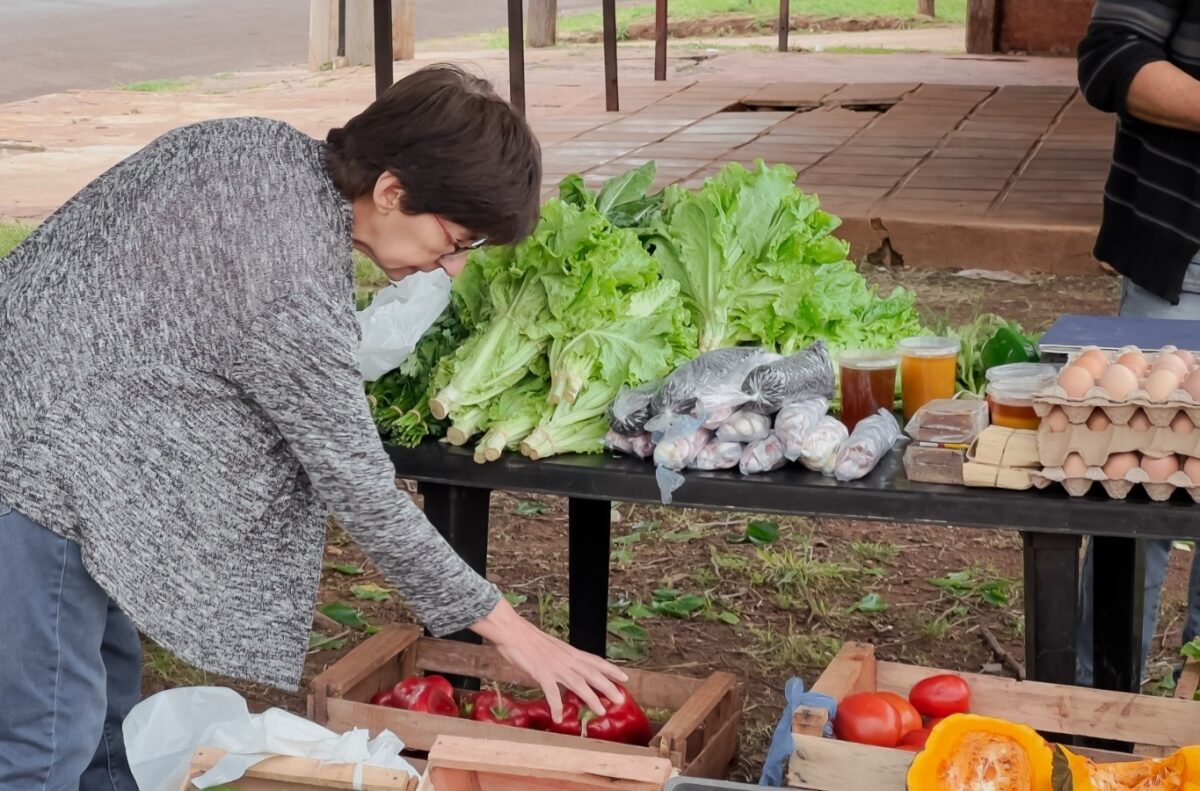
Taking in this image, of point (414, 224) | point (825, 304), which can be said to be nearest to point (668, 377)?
point (825, 304)

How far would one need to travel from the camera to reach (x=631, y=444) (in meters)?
3.03

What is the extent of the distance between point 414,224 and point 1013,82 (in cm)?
1047

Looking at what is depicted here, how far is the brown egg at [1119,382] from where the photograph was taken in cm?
268

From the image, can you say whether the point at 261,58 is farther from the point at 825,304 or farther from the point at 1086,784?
the point at 1086,784

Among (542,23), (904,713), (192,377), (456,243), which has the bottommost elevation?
(542,23)

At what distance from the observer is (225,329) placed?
2291mm

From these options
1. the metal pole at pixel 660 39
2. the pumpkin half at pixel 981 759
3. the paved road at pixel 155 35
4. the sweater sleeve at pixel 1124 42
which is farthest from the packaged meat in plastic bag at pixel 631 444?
the paved road at pixel 155 35

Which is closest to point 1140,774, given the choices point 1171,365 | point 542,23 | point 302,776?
point 1171,365

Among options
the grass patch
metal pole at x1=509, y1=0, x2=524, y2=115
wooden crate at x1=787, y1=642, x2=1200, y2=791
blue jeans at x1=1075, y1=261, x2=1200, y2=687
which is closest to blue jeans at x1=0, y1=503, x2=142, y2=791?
wooden crate at x1=787, y1=642, x2=1200, y2=791

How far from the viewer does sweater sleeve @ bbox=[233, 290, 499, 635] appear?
7.48 ft

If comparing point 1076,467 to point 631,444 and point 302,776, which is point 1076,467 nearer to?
point 631,444

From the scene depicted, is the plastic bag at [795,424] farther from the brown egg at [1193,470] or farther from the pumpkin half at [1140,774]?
the pumpkin half at [1140,774]

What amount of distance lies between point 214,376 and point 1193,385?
1.65m

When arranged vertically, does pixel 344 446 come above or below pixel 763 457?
above
